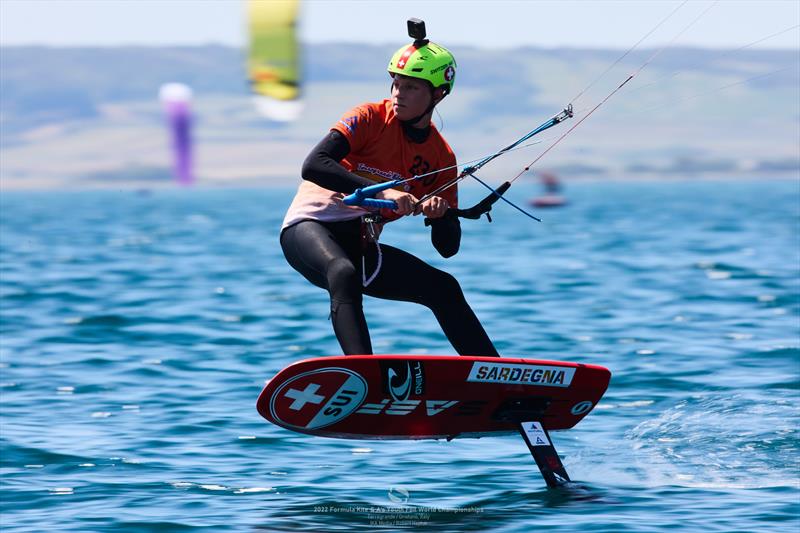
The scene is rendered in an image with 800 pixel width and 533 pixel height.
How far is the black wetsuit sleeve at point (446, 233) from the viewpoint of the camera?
8.03 meters

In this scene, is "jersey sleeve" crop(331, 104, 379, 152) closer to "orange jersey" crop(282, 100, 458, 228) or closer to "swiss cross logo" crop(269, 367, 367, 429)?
"orange jersey" crop(282, 100, 458, 228)

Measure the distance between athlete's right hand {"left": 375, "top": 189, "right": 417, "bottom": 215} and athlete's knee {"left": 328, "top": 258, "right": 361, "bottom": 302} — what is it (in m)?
0.45

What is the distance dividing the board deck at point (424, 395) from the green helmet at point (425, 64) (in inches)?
65.1

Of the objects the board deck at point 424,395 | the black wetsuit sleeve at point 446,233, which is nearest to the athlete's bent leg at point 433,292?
the black wetsuit sleeve at point 446,233

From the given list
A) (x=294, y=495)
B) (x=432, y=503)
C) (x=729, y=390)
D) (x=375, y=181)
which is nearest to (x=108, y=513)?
(x=294, y=495)

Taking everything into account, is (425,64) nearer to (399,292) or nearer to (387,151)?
(387,151)

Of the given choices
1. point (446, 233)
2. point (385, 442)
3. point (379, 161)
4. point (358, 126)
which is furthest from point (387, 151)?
point (385, 442)

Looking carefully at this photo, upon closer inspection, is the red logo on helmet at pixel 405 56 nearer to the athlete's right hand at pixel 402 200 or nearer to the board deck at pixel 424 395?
the athlete's right hand at pixel 402 200

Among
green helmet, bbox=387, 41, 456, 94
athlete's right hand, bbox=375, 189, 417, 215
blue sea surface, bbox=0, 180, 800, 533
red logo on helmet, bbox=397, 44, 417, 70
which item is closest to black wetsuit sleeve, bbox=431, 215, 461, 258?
athlete's right hand, bbox=375, 189, 417, 215

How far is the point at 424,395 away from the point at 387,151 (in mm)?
1488

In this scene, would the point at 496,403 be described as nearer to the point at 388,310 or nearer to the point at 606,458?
the point at 606,458

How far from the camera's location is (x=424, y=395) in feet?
26.2

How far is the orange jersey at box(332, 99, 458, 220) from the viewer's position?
25.5 feet

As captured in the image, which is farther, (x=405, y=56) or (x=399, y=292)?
(x=399, y=292)
